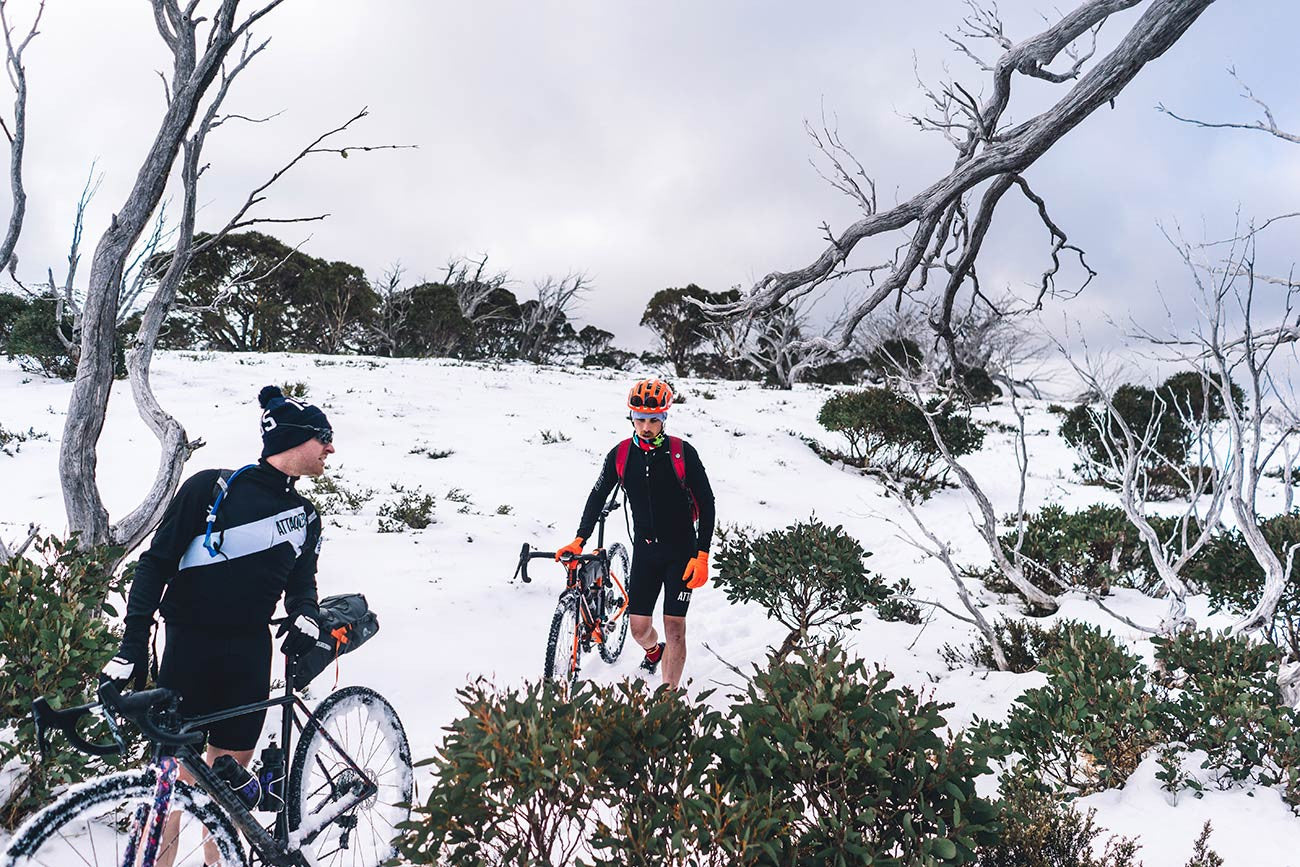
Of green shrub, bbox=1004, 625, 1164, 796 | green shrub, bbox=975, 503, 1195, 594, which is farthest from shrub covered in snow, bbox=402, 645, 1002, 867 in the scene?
green shrub, bbox=975, 503, 1195, 594

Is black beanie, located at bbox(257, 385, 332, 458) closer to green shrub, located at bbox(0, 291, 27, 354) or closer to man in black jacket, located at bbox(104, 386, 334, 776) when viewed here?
man in black jacket, located at bbox(104, 386, 334, 776)

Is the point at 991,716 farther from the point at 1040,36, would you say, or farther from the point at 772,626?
the point at 1040,36

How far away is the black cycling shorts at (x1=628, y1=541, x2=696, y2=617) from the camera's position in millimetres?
4512

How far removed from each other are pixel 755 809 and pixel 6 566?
11.9ft

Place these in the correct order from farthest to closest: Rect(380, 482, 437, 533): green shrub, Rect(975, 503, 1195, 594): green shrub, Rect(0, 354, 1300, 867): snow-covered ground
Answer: Rect(380, 482, 437, 533): green shrub
Rect(975, 503, 1195, 594): green shrub
Rect(0, 354, 1300, 867): snow-covered ground

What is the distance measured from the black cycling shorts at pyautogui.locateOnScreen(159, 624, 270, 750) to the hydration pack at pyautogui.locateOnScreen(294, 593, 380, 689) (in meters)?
0.18

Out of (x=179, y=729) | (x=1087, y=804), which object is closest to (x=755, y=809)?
(x=179, y=729)

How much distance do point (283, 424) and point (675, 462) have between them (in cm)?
256

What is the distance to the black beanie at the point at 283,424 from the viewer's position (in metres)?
2.67

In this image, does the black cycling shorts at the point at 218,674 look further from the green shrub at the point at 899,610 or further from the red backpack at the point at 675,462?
the green shrub at the point at 899,610

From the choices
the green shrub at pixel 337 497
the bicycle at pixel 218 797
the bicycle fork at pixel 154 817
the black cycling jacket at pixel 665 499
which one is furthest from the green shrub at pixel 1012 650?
the green shrub at pixel 337 497

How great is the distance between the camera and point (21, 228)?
378 centimetres

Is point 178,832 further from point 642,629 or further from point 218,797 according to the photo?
point 642,629

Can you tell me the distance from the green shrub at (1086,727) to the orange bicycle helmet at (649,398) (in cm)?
289
